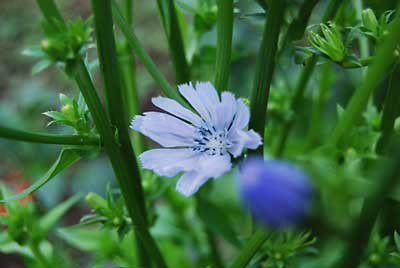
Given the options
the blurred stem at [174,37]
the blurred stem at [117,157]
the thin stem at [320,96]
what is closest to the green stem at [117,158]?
the blurred stem at [117,157]

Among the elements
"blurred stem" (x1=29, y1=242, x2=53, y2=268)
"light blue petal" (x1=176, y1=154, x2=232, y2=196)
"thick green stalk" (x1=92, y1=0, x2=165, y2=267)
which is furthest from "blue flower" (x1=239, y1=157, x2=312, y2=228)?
"blurred stem" (x1=29, y1=242, x2=53, y2=268)

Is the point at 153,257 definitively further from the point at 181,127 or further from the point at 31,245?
the point at 31,245

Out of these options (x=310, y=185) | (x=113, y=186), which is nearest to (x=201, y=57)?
(x=310, y=185)

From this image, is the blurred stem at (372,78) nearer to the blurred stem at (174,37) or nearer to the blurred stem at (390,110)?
the blurred stem at (390,110)

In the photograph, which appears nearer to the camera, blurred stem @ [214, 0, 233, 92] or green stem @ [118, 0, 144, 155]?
blurred stem @ [214, 0, 233, 92]

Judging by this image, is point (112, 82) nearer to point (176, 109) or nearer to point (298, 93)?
point (176, 109)

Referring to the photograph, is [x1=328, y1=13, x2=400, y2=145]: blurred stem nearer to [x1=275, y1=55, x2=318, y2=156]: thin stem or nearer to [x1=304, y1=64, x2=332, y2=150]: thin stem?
Answer: [x1=275, y1=55, x2=318, y2=156]: thin stem

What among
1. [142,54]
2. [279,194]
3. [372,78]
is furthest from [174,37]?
[279,194]

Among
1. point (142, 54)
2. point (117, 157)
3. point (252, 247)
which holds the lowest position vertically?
point (252, 247)
